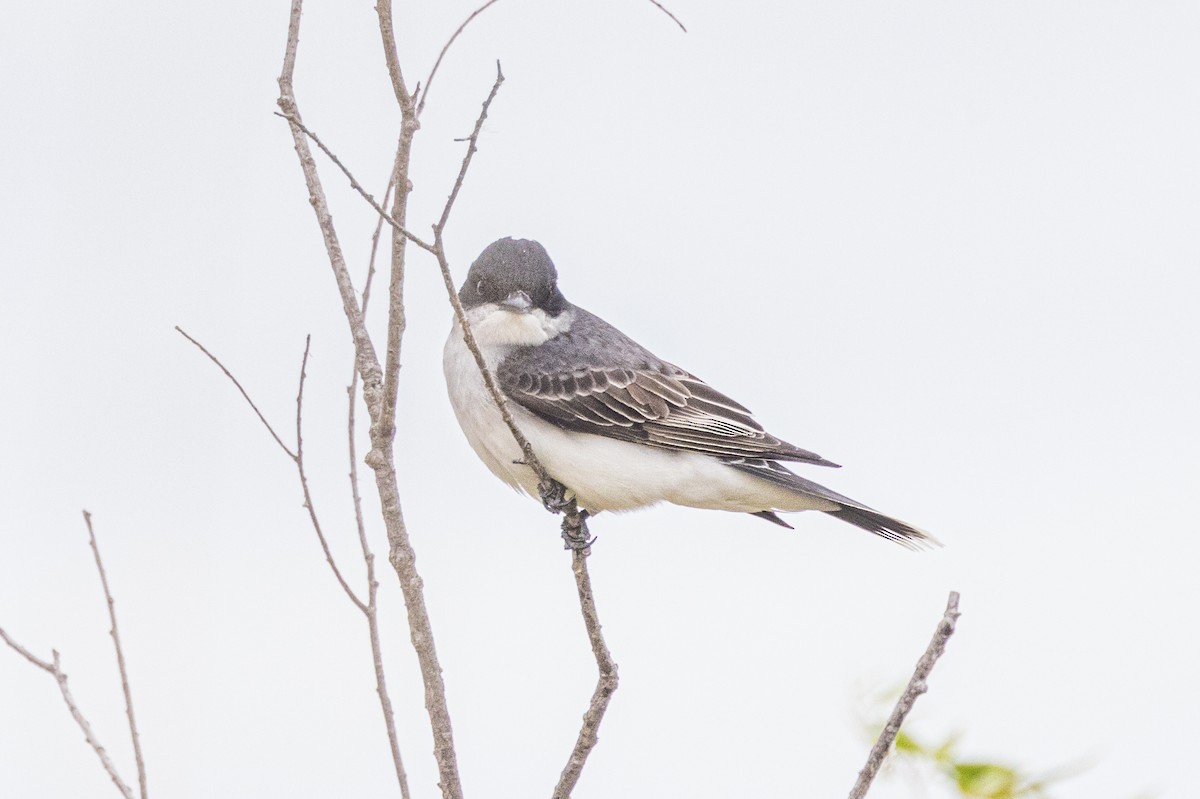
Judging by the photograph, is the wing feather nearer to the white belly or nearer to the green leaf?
the white belly

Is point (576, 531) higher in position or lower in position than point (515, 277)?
lower

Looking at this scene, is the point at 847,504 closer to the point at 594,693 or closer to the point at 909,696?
the point at 594,693

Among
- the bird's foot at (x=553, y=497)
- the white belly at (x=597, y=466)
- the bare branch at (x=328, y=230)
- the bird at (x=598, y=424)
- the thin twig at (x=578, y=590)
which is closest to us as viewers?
the thin twig at (x=578, y=590)

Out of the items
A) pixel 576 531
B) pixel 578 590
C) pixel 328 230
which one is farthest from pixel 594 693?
pixel 328 230

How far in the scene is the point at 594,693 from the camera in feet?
14.7

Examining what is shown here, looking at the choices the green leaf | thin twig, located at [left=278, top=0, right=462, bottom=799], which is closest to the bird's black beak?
thin twig, located at [left=278, top=0, right=462, bottom=799]

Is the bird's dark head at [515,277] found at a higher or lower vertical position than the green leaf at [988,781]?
higher

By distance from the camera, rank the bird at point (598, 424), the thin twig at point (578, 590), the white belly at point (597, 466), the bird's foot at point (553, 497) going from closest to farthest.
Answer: the thin twig at point (578, 590), the bird's foot at point (553, 497), the white belly at point (597, 466), the bird at point (598, 424)

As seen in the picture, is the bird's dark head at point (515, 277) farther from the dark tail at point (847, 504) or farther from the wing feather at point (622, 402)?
the dark tail at point (847, 504)

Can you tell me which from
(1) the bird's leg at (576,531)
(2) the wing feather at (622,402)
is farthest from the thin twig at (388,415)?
(2) the wing feather at (622,402)

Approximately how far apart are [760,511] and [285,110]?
326cm

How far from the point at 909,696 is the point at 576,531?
2064 millimetres

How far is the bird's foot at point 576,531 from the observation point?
532cm

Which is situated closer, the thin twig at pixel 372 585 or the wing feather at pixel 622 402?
the thin twig at pixel 372 585
